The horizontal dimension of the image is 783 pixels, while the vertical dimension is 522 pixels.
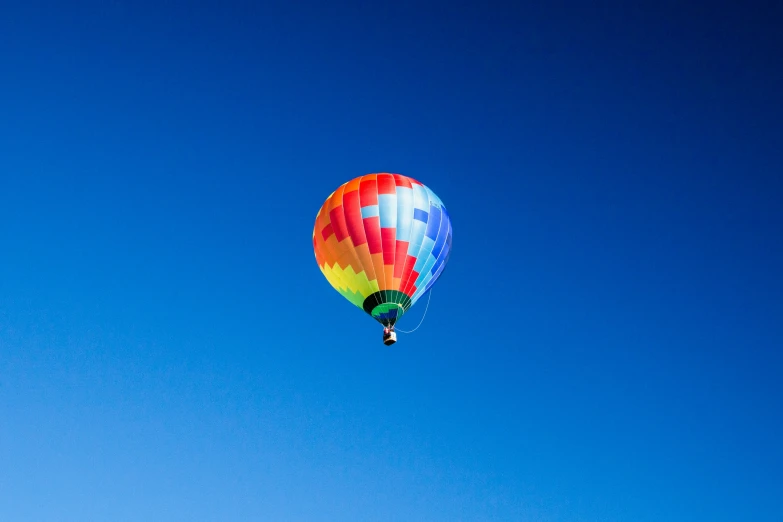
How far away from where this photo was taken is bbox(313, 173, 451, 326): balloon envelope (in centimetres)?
2153

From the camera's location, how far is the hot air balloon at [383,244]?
2153 cm

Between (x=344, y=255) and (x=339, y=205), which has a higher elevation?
(x=339, y=205)

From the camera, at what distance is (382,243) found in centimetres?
2150

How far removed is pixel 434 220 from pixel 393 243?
188 centimetres

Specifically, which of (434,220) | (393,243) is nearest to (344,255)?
(393,243)

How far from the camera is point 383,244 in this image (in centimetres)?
2150

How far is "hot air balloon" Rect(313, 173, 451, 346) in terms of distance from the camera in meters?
21.5

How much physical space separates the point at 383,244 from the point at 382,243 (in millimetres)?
44

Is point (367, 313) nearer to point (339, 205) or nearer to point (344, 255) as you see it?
point (344, 255)

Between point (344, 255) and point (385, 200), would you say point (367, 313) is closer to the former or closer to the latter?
point (344, 255)

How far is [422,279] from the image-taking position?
22.2m

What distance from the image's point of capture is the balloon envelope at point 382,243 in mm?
21531

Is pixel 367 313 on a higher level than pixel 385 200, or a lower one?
lower

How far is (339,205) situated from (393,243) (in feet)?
7.62
